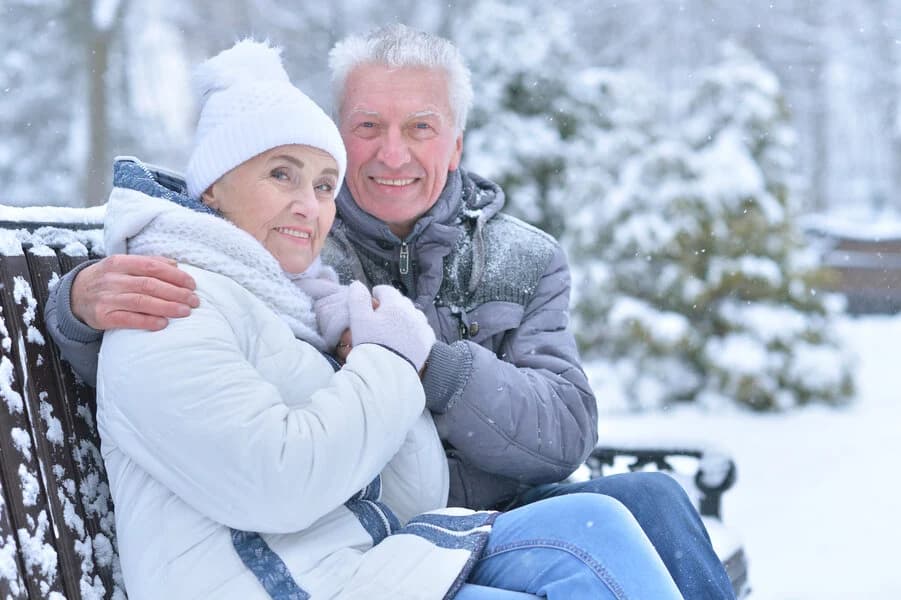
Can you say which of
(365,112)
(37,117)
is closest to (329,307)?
(365,112)

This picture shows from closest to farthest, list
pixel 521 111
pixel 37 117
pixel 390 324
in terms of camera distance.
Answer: pixel 390 324 → pixel 521 111 → pixel 37 117

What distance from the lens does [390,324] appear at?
2.19 metres

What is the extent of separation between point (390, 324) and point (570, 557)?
60 cm

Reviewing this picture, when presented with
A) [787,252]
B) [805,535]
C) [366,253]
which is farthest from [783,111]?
[366,253]

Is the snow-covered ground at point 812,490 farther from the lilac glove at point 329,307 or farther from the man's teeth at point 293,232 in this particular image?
the man's teeth at point 293,232

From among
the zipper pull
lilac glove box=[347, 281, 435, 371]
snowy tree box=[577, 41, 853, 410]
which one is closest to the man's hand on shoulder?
lilac glove box=[347, 281, 435, 371]

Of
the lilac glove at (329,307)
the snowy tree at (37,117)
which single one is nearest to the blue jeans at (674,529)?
the lilac glove at (329,307)

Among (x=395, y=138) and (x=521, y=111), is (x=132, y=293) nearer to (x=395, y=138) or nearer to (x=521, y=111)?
(x=395, y=138)

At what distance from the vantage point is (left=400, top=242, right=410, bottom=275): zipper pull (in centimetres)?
287

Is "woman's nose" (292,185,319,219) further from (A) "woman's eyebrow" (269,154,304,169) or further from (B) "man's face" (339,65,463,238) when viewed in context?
(B) "man's face" (339,65,463,238)

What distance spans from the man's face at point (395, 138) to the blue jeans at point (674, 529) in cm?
92

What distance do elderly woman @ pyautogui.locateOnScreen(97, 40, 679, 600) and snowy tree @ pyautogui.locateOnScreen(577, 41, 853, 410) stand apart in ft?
24.1

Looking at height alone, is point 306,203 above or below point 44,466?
above

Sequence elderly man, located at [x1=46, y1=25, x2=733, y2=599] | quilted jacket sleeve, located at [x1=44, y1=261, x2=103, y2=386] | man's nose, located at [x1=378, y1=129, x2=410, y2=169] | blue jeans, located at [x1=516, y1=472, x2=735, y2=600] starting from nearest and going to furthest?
quilted jacket sleeve, located at [x1=44, y1=261, x2=103, y2=386] → blue jeans, located at [x1=516, y1=472, x2=735, y2=600] → elderly man, located at [x1=46, y1=25, x2=733, y2=599] → man's nose, located at [x1=378, y1=129, x2=410, y2=169]
